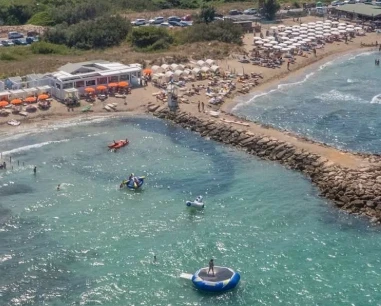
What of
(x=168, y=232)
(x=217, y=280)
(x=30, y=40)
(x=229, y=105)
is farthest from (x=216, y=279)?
(x=30, y=40)

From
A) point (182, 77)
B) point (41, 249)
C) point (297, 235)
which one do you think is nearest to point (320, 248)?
point (297, 235)

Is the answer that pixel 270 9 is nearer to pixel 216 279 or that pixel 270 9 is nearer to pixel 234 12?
pixel 234 12

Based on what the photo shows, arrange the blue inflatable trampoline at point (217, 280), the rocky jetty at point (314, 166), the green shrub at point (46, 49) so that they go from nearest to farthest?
the blue inflatable trampoline at point (217, 280) < the rocky jetty at point (314, 166) < the green shrub at point (46, 49)

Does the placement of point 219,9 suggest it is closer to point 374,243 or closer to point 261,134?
point 261,134

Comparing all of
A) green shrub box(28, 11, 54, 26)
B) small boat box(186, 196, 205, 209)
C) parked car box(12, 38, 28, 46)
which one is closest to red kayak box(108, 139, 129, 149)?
small boat box(186, 196, 205, 209)

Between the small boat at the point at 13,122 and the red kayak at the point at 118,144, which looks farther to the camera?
the small boat at the point at 13,122

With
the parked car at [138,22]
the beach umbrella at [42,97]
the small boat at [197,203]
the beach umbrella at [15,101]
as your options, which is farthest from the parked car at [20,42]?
the small boat at [197,203]

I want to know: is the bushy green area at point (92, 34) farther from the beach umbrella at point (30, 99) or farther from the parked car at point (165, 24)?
the beach umbrella at point (30, 99)
